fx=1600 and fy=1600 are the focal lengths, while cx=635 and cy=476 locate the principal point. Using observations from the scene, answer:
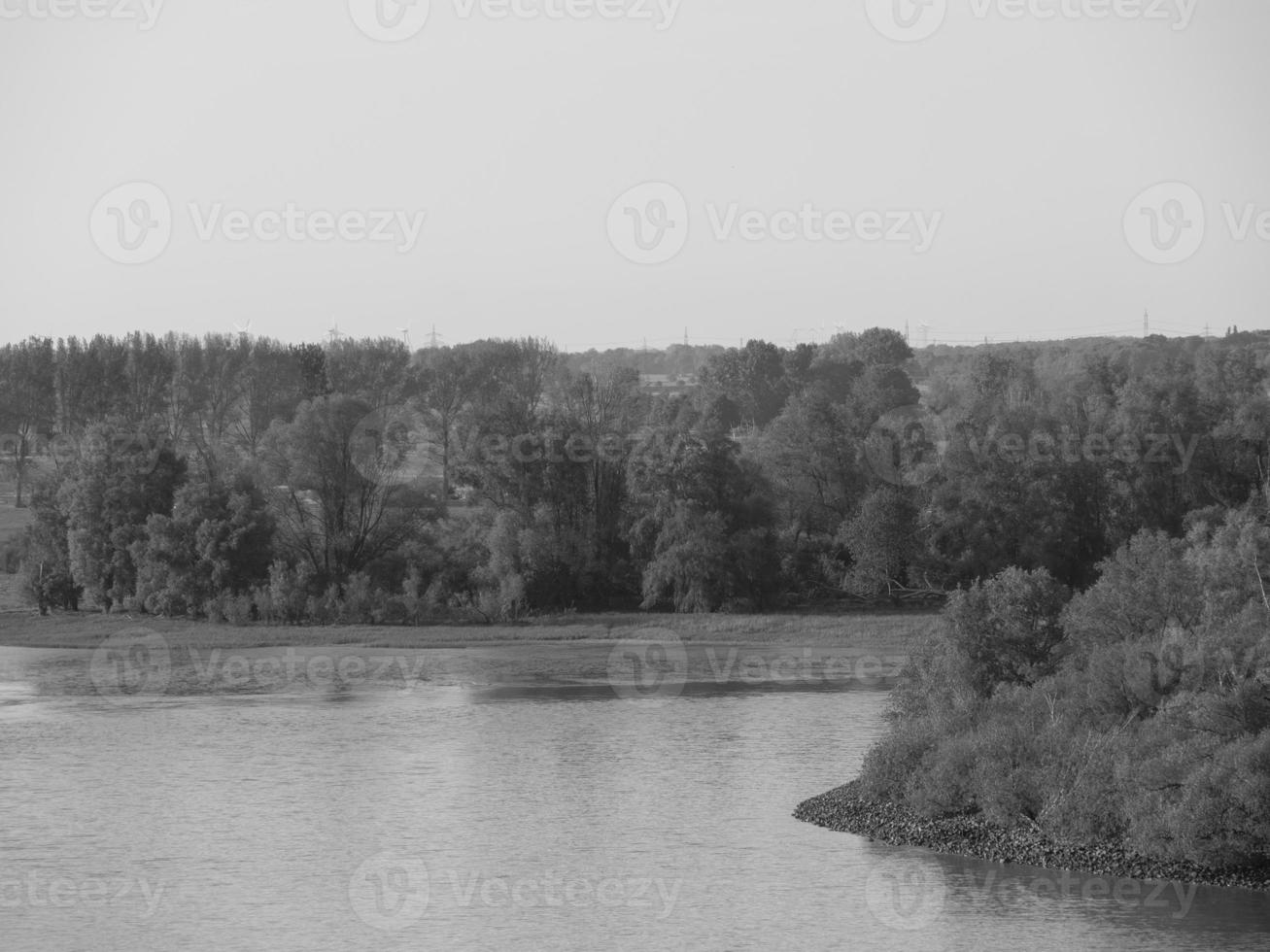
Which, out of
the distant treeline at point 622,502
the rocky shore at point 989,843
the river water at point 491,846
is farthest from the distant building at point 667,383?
the rocky shore at point 989,843

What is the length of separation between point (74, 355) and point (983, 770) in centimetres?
7048

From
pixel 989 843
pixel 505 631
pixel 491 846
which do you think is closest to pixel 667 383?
pixel 505 631

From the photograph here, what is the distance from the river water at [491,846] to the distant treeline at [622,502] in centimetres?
1821

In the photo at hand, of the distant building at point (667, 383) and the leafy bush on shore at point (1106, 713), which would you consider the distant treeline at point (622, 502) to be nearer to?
the leafy bush on shore at point (1106, 713)

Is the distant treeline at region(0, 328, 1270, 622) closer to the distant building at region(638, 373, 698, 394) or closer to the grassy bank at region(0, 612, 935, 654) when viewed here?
Result: the grassy bank at region(0, 612, 935, 654)

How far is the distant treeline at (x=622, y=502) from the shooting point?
6131 cm

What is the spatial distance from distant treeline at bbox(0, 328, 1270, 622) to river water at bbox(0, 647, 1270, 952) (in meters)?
18.2

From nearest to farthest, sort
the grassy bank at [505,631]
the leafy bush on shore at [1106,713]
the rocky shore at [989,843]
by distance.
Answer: the leafy bush on shore at [1106,713], the rocky shore at [989,843], the grassy bank at [505,631]

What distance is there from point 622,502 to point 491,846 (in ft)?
128

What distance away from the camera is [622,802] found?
32062 mm

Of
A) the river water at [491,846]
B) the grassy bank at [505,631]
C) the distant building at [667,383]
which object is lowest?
the river water at [491,846]

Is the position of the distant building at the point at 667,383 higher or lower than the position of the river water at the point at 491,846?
higher

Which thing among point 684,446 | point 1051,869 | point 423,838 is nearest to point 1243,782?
point 1051,869

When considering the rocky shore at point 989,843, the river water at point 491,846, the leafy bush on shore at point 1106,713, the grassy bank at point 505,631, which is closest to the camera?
the river water at point 491,846
